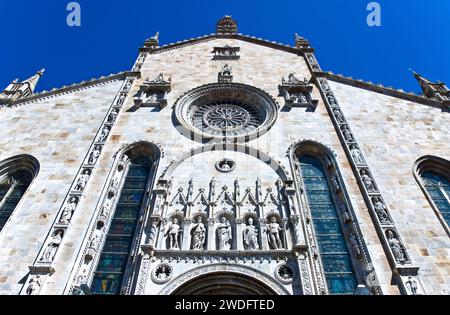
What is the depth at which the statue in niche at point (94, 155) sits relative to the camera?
1438 cm

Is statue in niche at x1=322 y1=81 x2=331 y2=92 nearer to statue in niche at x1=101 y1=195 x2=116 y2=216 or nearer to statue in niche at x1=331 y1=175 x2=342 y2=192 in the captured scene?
statue in niche at x1=331 y1=175 x2=342 y2=192

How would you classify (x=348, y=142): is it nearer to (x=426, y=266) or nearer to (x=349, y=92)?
(x=349, y=92)

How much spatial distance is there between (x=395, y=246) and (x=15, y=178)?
45.1ft

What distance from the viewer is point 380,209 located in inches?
487

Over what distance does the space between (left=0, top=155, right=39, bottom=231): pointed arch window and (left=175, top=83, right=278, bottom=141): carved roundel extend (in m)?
6.22

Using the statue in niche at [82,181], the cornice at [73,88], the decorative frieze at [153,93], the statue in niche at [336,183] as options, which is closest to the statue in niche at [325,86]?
the statue in niche at [336,183]

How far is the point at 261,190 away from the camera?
43.8 feet

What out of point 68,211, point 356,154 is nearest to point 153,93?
point 68,211

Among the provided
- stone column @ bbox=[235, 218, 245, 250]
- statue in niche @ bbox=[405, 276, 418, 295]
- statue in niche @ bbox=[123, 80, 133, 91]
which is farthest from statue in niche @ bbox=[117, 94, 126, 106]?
statue in niche @ bbox=[405, 276, 418, 295]

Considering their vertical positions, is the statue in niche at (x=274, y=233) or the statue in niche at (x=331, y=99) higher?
the statue in niche at (x=331, y=99)

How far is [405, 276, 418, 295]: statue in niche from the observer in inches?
394

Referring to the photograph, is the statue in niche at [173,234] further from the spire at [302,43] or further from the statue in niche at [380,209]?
the spire at [302,43]

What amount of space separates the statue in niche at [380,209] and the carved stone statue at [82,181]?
9902 millimetres
